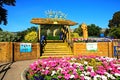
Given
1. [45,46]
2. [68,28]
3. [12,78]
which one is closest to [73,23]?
[68,28]

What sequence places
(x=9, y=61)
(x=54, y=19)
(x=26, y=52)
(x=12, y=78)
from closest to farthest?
(x=12, y=78) → (x=9, y=61) → (x=26, y=52) → (x=54, y=19)

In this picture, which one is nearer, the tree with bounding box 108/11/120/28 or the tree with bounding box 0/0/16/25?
the tree with bounding box 0/0/16/25

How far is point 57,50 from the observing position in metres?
25.5

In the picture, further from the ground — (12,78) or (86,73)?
(86,73)

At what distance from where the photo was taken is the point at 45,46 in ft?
86.7

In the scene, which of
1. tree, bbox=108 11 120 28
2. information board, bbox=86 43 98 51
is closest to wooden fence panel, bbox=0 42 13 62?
information board, bbox=86 43 98 51

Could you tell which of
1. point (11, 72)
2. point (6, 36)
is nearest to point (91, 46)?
point (6, 36)

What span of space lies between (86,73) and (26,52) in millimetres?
13974

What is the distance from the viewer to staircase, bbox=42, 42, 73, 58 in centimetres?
2386

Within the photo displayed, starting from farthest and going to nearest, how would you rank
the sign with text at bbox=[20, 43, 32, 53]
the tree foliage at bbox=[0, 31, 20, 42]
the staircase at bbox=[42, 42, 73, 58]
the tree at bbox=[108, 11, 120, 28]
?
the tree at bbox=[108, 11, 120, 28]
the staircase at bbox=[42, 42, 73, 58]
the tree foliage at bbox=[0, 31, 20, 42]
the sign with text at bbox=[20, 43, 32, 53]

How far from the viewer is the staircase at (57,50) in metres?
23.9

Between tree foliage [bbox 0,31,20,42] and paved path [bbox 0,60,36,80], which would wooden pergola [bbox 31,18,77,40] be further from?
paved path [bbox 0,60,36,80]

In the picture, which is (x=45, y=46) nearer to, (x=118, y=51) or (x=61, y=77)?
(x=118, y=51)

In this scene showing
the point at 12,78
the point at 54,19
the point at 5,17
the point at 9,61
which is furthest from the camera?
the point at 5,17
